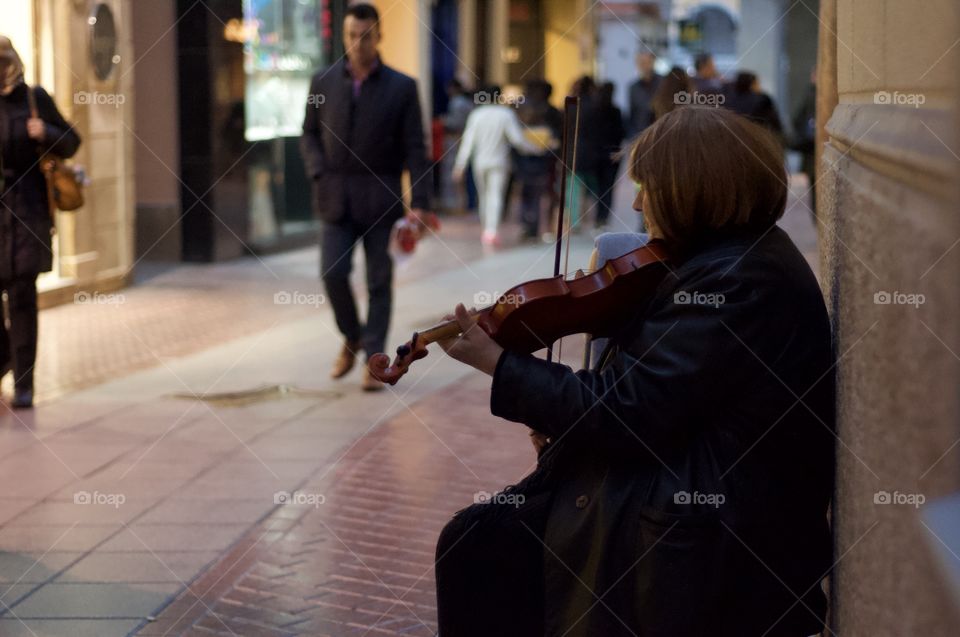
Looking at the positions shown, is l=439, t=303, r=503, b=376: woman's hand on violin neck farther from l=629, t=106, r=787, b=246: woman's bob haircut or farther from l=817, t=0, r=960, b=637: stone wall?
l=817, t=0, r=960, b=637: stone wall

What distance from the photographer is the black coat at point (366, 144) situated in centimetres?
773

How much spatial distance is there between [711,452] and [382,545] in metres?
2.40

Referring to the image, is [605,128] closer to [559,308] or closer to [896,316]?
[559,308]

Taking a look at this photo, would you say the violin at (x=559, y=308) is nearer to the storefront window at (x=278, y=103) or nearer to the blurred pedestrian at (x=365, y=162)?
the blurred pedestrian at (x=365, y=162)

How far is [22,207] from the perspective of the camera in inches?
275

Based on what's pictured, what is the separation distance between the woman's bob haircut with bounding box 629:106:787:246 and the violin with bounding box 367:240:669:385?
9 cm

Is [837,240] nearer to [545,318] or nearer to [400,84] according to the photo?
[545,318]

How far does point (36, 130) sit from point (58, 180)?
26 cm

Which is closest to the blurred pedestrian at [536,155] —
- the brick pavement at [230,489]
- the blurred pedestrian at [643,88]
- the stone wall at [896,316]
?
the blurred pedestrian at [643,88]

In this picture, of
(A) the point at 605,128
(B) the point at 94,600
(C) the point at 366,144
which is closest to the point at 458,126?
(A) the point at 605,128

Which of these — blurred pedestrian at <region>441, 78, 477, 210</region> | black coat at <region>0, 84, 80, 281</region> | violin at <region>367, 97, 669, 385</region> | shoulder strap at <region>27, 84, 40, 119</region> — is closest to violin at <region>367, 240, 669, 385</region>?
violin at <region>367, 97, 669, 385</region>

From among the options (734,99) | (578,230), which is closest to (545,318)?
(734,99)

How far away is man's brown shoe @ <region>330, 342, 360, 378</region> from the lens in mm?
7883

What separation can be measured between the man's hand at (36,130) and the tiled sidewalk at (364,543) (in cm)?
212
